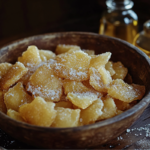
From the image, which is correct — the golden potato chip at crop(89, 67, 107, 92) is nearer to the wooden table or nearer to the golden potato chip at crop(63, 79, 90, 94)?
the golden potato chip at crop(63, 79, 90, 94)

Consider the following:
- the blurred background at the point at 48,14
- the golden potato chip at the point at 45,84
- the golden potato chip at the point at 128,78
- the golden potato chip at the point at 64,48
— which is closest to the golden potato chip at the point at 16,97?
the golden potato chip at the point at 45,84

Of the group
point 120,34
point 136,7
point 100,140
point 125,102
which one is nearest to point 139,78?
point 125,102

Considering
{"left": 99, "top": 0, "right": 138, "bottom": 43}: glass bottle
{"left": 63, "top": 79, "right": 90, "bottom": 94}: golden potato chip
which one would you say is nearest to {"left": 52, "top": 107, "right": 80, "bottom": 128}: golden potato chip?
{"left": 63, "top": 79, "right": 90, "bottom": 94}: golden potato chip

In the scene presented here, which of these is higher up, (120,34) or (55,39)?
(55,39)

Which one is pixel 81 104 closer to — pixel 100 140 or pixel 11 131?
pixel 100 140

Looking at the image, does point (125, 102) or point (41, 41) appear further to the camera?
point (41, 41)

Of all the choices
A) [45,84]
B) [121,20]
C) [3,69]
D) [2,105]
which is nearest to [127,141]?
[45,84]
